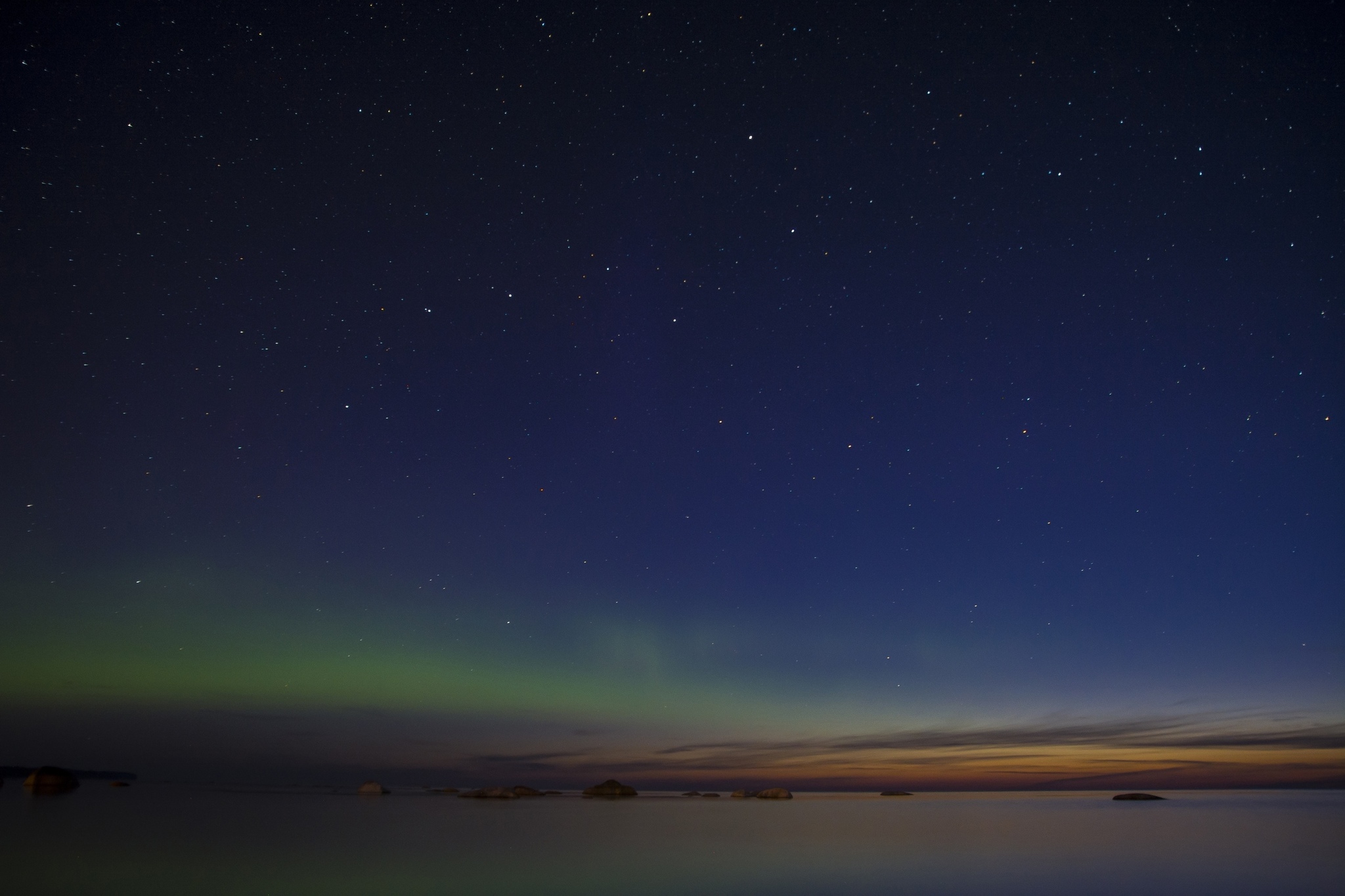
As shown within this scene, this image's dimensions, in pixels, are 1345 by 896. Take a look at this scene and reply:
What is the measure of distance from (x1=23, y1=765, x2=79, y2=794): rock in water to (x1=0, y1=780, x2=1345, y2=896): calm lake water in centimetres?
3018

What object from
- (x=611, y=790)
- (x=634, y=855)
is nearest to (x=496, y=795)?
(x=611, y=790)

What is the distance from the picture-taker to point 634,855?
24.2 metres

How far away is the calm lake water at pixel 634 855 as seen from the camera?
58.3 feet

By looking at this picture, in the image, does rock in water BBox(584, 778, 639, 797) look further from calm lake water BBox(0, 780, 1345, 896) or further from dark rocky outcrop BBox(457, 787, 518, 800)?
calm lake water BBox(0, 780, 1345, 896)

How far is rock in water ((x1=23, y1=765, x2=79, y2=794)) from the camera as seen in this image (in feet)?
222

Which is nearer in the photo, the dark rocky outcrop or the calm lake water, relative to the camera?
the calm lake water

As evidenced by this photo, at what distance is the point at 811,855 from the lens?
24281 mm

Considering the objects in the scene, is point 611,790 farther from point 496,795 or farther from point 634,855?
point 634,855

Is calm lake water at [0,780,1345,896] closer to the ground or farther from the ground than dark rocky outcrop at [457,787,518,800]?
farther from the ground

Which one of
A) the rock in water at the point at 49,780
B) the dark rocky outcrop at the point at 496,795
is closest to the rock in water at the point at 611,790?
the dark rocky outcrop at the point at 496,795

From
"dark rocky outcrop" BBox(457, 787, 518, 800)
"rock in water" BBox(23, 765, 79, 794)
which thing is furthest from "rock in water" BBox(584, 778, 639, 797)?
"rock in water" BBox(23, 765, 79, 794)

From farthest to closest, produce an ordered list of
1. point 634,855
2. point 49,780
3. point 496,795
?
point 496,795 → point 49,780 → point 634,855

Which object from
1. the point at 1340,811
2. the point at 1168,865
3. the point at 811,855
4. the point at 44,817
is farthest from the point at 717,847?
the point at 1340,811

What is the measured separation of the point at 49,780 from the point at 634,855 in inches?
2792
